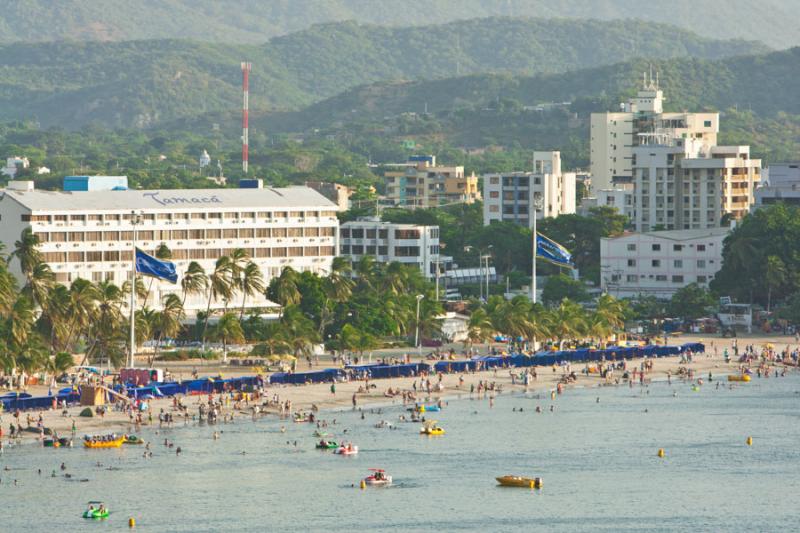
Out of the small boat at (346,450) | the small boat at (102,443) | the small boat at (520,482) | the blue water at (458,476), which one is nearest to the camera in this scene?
the blue water at (458,476)

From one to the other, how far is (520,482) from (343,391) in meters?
40.0

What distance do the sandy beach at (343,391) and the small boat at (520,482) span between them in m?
30.9

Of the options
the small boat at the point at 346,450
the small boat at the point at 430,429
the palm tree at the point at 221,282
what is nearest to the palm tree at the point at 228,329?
the palm tree at the point at 221,282

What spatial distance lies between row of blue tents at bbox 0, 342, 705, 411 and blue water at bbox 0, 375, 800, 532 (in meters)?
8.15

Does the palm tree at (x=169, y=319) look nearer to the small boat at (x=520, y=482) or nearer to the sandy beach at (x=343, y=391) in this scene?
the sandy beach at (x=343, y=391)

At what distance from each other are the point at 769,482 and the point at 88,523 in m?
46.3

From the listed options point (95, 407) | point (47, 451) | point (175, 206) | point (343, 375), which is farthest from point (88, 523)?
point (175, 206)

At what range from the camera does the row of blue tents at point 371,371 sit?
148 meters

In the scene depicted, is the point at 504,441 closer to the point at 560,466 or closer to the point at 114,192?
the point at 560,466

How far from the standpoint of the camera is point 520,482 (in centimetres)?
12625

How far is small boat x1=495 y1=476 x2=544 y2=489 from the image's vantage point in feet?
414

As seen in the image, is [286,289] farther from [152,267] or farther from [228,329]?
[152,267]

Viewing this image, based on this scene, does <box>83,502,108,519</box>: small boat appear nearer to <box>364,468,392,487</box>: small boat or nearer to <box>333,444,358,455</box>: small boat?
<box>364,468,392,487</box>: small boat

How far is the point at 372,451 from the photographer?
138000 mm
